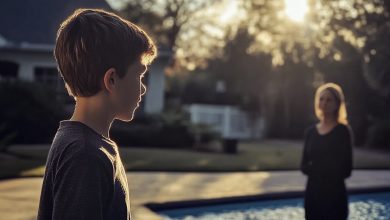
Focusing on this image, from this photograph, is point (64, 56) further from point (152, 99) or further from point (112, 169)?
point (152, 99)

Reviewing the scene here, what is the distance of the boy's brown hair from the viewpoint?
135cm

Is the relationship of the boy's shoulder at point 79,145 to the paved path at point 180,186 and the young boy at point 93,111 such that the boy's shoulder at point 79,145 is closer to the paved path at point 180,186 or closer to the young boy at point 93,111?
the young boy at point 93,111

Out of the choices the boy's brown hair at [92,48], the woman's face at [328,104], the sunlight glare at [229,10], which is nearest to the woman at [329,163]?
the woman's face at [328,104]

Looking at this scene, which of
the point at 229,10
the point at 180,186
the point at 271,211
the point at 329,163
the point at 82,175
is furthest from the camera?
the point at 229,10

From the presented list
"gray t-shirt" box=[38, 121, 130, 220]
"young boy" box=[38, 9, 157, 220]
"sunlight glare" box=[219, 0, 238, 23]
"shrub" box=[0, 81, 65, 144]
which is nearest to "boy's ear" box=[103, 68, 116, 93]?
"young boy" box=[38, 9, 157, 220]

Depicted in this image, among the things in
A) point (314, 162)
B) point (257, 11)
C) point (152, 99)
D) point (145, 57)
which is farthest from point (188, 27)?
point (145, 57)

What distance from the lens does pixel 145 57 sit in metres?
1.50

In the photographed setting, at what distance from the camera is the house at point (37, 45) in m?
17.8

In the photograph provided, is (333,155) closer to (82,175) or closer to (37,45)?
(82,175)

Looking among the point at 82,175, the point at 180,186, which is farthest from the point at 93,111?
the point at 180,186

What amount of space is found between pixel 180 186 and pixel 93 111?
8876mm

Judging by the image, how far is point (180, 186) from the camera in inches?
401

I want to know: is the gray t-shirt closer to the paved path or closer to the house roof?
the paved path

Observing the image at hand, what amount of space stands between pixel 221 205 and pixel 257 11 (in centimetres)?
2882
